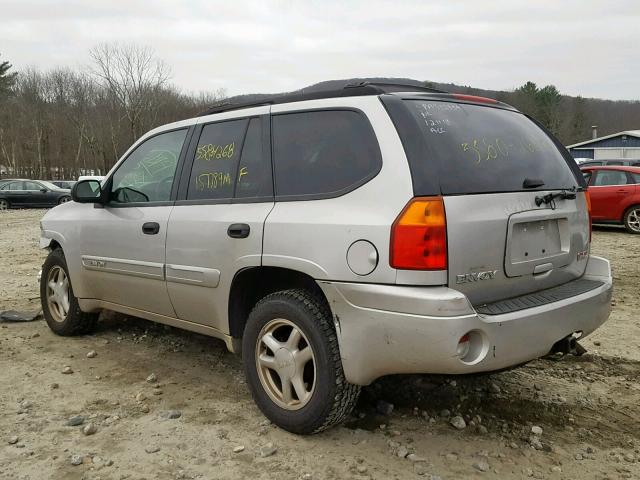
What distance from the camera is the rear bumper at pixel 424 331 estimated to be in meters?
2.49

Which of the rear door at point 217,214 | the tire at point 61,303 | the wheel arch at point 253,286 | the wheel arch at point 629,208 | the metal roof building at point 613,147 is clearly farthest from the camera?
the metal roof building at point 613,147

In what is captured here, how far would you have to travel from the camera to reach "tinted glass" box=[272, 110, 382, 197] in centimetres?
284

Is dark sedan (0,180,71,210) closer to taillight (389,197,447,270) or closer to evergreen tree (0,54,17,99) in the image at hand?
taillight (389,197,447,270)

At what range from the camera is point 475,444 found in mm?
2961

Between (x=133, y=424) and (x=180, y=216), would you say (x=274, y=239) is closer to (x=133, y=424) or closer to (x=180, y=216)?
(x=180, y=216)

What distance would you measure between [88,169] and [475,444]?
60097 millimetres

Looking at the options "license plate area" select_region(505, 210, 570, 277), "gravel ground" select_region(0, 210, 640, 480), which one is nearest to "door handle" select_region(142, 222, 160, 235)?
"gravel ground" select_region(0, 210, 640, 480)

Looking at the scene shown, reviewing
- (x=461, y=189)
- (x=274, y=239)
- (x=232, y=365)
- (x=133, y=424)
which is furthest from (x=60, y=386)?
(x=461, y=189)

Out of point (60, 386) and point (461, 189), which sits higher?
point (461, 189)

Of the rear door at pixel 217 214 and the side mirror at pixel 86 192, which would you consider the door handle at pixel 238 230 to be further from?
the side mirror at pixel 86 192

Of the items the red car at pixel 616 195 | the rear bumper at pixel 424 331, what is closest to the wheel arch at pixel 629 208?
the red car at pixel 616 195

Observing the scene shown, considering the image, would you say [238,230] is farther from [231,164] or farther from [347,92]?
[347,92]

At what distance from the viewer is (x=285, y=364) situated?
3.06m

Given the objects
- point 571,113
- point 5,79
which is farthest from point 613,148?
point 5,79
